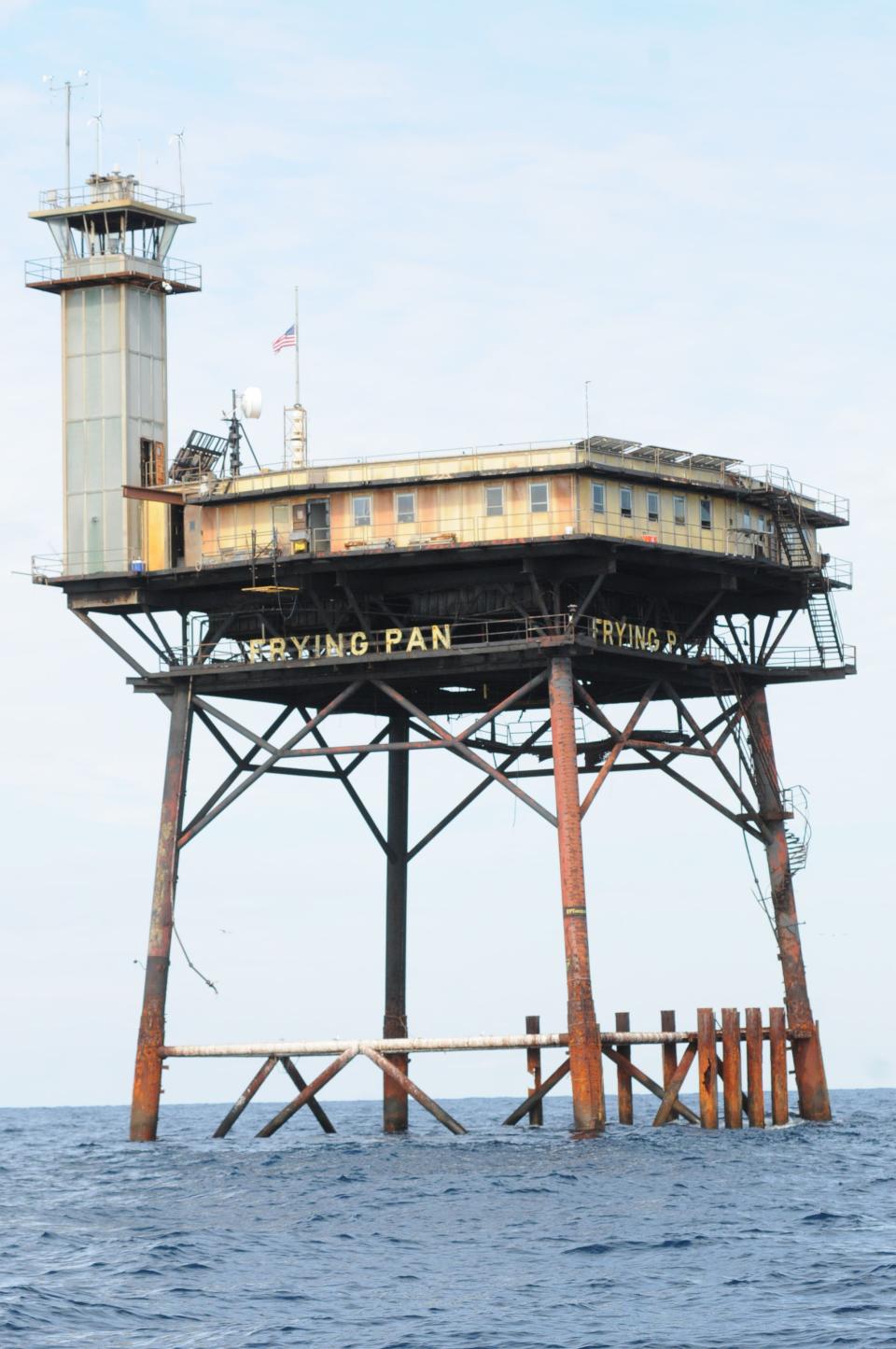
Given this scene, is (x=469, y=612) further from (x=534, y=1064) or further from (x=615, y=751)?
(x=534, y=1064)

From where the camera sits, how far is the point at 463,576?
6481 centimetres

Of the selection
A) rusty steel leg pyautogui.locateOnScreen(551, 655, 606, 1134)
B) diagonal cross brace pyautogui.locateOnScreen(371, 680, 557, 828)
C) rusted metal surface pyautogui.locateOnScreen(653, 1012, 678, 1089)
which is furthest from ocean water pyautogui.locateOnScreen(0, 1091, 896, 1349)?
diagonal cross brace pyautogui.locateOnScreen(371, 680, 557, 828)

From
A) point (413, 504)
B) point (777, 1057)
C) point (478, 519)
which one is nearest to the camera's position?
point (478, 519)

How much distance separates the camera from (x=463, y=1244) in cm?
4816

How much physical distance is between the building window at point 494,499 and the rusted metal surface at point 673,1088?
16025mm

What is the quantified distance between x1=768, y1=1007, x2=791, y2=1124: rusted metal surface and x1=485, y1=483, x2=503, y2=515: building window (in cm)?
1620

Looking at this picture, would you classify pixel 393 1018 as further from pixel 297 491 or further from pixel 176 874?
pixel 297 491

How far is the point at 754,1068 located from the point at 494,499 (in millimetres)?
17470

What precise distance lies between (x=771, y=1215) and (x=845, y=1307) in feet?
37.1

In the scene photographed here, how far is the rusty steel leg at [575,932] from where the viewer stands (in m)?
61.8

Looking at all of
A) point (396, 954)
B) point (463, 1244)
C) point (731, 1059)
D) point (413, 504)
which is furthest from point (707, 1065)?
point (463, 1244)

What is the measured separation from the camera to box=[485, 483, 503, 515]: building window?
6378 cm

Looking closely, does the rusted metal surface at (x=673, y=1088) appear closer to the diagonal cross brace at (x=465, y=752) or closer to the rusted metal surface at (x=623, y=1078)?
the rusted metal surface at (x=623, y=1078)

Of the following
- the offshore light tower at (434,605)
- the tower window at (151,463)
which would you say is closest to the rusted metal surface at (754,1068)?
the offshore light tower at (434,605)
